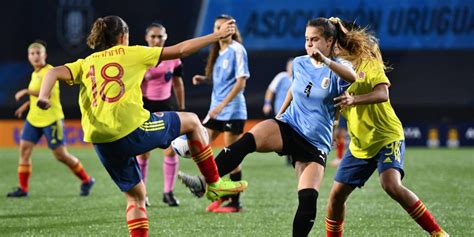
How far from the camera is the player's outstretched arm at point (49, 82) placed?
5691 millimetres

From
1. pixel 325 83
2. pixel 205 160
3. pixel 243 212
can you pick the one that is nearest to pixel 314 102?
pixel 325 83

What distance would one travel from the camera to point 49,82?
5.79 m

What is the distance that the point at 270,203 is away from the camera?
1009 centimetres

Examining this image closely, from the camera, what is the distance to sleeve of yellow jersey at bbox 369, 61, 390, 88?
20.5 feet

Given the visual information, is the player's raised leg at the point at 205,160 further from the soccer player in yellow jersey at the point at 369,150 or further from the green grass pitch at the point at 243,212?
the green grass pitch at the point at 243,212

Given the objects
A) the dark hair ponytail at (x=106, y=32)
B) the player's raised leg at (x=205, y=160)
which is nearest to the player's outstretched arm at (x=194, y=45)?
the dark hair ponytail at (x=106, y=32)

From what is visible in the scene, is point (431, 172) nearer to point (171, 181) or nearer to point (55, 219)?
point (171, 181)

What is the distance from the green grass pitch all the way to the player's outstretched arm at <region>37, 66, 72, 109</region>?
7.16ft

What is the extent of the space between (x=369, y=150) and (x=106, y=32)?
7.00 ft

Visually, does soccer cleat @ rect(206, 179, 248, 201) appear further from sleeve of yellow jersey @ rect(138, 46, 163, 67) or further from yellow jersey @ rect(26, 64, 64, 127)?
yellow jersey @ rect(26, 64, 64, 127)

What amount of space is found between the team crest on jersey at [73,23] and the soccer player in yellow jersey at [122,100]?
13.6m

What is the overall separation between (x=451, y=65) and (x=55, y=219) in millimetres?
13277

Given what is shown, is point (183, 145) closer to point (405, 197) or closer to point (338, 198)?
point (338, 198)

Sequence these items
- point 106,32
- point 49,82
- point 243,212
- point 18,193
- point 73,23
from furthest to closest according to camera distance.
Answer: point 73,23, point 18,193, point 243,212, point 106,32, point 49,82
